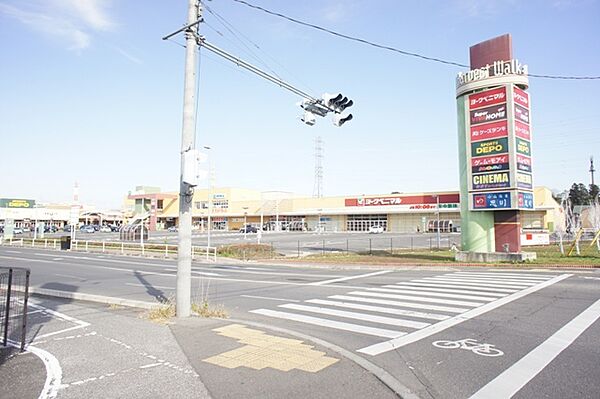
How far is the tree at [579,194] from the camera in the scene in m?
108

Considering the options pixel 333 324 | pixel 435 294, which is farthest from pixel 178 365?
pixel 435 294

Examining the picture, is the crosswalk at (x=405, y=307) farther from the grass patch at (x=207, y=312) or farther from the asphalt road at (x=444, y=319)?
the grass patch at (x=207, y=312)

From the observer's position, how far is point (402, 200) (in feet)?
237

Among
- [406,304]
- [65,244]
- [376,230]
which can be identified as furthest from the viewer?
[376,230]

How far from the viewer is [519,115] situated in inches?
907

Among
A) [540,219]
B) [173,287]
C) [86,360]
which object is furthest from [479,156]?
[540,219]

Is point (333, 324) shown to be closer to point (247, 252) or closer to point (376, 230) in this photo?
point (247, 252)

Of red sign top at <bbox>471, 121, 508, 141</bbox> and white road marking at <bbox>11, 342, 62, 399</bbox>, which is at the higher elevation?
red sign top at <bbox>471, 121, 508, 141</bbox>

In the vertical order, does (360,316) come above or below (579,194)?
below

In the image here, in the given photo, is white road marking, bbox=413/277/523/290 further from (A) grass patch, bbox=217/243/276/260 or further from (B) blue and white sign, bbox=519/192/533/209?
(A) grass patch, bbox=217/243/276/260

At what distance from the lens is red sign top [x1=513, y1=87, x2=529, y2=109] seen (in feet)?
74.9

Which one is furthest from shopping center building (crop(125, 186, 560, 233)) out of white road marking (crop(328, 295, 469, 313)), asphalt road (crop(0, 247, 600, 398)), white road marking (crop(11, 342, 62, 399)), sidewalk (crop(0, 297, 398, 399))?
white road marking (crop(11, 342, 62, 399))

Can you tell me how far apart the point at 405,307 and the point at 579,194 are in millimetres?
122637

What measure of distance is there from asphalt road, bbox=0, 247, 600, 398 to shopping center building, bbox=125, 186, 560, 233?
37.3 meters
